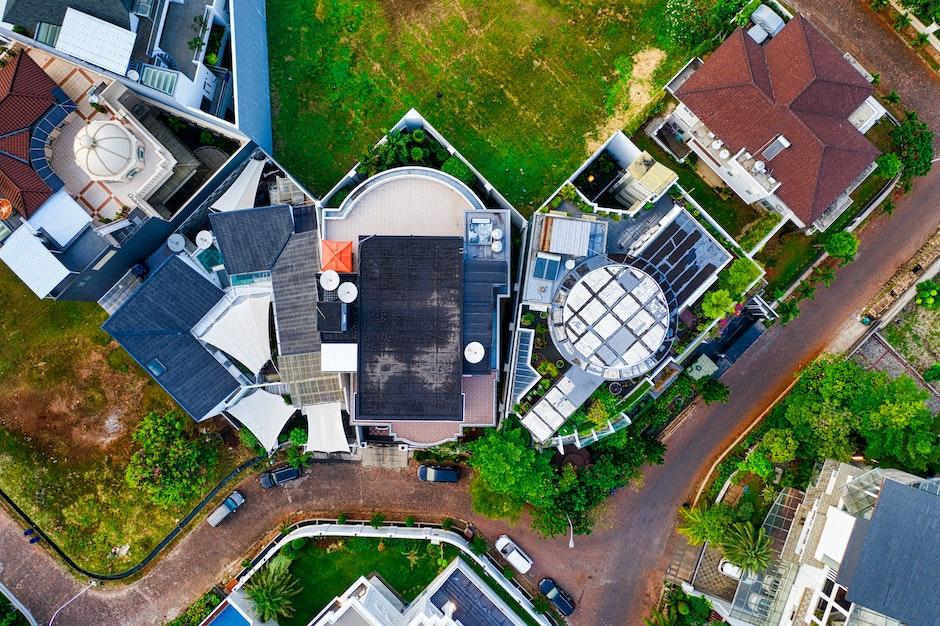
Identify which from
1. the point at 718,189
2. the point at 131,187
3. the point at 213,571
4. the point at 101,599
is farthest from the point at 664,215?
the point at 101,599

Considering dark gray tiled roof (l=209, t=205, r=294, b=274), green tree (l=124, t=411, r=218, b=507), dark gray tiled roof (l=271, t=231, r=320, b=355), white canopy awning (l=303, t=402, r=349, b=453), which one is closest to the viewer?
dark gray tiled roof (l=271, t=231, r=320, b=355)

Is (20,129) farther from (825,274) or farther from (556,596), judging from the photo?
(825,274)

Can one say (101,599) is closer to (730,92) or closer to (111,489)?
(111,489)

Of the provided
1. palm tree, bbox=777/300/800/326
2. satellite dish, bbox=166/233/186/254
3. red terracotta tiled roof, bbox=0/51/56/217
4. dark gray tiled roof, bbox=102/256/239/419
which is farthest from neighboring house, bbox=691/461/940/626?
red terracotta tiled roof, bbox=0/51/56/217

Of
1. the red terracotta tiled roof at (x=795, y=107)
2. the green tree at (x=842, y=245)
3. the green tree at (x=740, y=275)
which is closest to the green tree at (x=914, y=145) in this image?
the red terracotta tiled roof at (x=795, y=107)

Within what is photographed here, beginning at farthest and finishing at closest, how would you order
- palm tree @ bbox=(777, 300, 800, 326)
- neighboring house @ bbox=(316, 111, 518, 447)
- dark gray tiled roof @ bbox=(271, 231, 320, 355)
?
palm tree @ bbox=(777, 300, 800, 326), dark gray tiled roof @ bbox=(271, 231, 320, 355), neighboring house @ bbox=(316, 111, 518, 447)

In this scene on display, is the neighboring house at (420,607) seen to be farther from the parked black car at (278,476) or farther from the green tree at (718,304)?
the green tree at (718,304)

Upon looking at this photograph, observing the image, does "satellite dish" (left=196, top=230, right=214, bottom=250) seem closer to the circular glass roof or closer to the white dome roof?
the white dome roof
